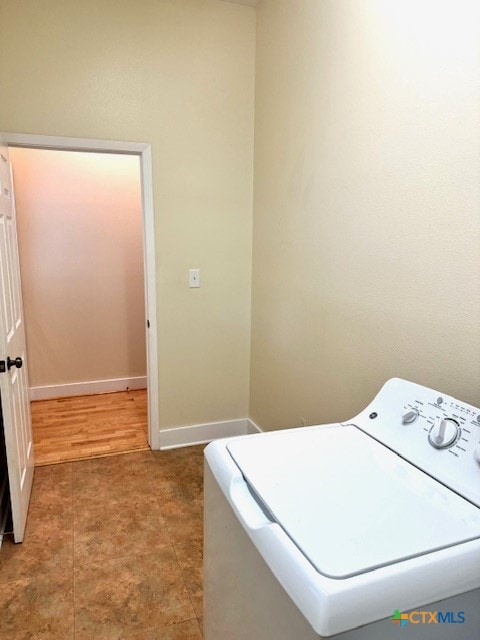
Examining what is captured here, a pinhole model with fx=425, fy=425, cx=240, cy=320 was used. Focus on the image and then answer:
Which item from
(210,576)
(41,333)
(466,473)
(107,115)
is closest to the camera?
(466,473)

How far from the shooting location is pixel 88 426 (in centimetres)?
330

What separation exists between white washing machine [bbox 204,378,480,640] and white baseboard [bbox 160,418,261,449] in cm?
165

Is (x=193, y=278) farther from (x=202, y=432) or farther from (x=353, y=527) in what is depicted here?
(x=353, y=527)

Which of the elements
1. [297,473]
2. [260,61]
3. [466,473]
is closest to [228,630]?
[297,473]

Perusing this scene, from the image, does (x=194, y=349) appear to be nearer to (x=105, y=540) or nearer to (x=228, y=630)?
(x=105, y=540)

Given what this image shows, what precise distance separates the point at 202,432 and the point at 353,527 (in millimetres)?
2293

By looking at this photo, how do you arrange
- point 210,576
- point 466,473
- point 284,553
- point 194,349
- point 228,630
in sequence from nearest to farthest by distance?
point 284,553, point 466,473, point 228,630, point 210,576, point 194,349

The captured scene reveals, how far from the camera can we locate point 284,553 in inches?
31.1

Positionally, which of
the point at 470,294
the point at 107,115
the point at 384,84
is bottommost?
the point at 470,294

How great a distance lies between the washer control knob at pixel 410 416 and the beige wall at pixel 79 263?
10.4ft

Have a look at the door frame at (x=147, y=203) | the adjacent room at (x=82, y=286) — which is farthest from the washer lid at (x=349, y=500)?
the adjacent room at (x=82, y=286)

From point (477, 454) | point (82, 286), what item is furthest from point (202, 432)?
point (477, 454)

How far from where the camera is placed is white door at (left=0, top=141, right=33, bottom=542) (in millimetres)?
1924

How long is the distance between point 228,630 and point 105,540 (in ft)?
3.73
